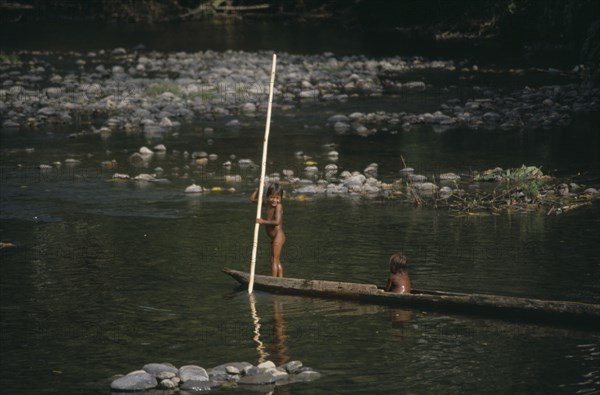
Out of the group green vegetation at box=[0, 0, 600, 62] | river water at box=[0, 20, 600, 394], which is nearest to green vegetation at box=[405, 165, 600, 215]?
river water at box=[0, 20, 600, 394]

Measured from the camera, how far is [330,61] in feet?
125

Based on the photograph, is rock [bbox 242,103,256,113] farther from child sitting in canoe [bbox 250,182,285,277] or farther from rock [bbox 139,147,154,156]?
child sitting in canoe [bbox 250,182,285,277]

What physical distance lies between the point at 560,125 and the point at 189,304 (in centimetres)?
1404

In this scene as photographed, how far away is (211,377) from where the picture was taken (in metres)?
10.1

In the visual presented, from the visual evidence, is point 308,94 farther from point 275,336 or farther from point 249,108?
point 275,336

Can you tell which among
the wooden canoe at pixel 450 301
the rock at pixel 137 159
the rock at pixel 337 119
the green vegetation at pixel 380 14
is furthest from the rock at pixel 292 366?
the green vegetation at pixel 380 14

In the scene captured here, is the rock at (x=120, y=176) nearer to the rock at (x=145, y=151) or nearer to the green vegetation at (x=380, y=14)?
the rock at (x=145, y=151)

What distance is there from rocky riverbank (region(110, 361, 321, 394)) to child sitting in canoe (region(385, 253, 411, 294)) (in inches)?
88.2

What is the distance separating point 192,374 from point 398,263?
9.70 feet

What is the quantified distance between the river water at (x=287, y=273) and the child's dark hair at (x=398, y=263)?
17.2 inches

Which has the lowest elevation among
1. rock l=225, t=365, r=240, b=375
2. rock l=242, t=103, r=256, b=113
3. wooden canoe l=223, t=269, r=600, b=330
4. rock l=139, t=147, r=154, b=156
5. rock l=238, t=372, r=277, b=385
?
rock l=238, t=372, r=277, b=385

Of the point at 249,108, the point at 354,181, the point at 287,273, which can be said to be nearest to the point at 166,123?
the point at 249,108

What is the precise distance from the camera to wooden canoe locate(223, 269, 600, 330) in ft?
36.7

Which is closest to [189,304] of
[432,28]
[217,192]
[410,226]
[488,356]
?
[488,356]
